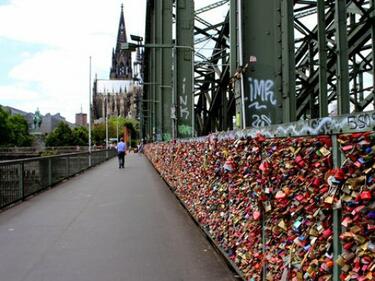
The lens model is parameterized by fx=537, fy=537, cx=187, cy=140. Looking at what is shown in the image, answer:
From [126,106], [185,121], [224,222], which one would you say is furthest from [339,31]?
[126,106]

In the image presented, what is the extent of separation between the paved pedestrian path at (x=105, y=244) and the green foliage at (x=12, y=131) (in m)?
111

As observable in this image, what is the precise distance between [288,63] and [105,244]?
3.95 m

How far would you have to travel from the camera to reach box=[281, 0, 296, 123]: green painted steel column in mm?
8109

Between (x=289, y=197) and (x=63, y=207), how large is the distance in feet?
33.0

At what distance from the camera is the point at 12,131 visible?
12481 cm

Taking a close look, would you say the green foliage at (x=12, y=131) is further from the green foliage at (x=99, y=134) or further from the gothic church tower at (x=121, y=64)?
the gothic church tower at (x=121, y=64)

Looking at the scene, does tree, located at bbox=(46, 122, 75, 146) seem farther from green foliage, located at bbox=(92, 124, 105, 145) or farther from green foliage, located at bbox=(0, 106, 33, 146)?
green foliage, located at bbox=(92, 124, 105, 145)

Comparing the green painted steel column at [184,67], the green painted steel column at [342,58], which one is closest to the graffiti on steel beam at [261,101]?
the green painted steel column at [342,58]

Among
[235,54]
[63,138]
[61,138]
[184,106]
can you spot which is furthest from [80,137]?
[235,54]

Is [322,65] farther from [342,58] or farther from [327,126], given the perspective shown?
[327,126]

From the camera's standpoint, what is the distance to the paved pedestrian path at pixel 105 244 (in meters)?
6.48

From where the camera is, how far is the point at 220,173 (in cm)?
712

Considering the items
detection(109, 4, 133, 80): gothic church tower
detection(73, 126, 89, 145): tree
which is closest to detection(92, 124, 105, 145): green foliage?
detection(73, 126, 89, 145): tree

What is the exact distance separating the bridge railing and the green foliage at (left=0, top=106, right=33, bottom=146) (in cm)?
10027
